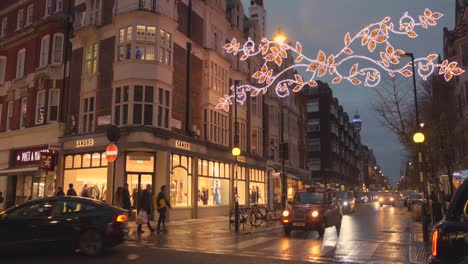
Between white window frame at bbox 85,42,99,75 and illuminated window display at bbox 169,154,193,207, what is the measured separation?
7.05 metres

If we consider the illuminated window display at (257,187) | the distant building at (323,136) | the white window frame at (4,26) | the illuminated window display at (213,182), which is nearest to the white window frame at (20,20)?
the white window frame at (4,26)

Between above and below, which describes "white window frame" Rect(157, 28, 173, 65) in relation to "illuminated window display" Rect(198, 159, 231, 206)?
above

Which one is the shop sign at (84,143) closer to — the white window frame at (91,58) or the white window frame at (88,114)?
the white window frame at (88,114)

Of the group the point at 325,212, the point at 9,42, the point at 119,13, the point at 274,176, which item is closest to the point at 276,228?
the point at 325,212

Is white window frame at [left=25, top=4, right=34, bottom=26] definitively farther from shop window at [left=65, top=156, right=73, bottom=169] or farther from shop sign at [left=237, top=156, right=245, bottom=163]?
shop sign at [left=237, top=156, right=245, bottom=163]

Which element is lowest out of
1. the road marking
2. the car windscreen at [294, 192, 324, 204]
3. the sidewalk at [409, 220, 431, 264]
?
the sidewalk at [409, 220, 431, 264]

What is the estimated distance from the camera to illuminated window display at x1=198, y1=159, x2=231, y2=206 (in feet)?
94.7

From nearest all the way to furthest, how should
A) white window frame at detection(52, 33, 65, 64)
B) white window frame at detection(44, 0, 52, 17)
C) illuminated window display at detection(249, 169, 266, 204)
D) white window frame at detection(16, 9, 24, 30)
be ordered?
white window frame at detection(52, 33, 65, 64)
white window frame at detection(44, 0, 52, 17)
white window frame at detection(16, 9, 24, 30)
illuminated window display at detection(249, 169, 266, 204)

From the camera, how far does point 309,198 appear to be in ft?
63.0

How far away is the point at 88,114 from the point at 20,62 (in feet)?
34.0

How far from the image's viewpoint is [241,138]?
35031 mm

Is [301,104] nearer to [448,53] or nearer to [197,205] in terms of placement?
[448,53]

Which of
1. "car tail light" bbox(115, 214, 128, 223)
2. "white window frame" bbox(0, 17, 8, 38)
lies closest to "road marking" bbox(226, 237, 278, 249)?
"car tail light" bbox(115, 214, 128, 223)

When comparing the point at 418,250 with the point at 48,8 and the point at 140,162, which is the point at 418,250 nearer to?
the point at 140,162
